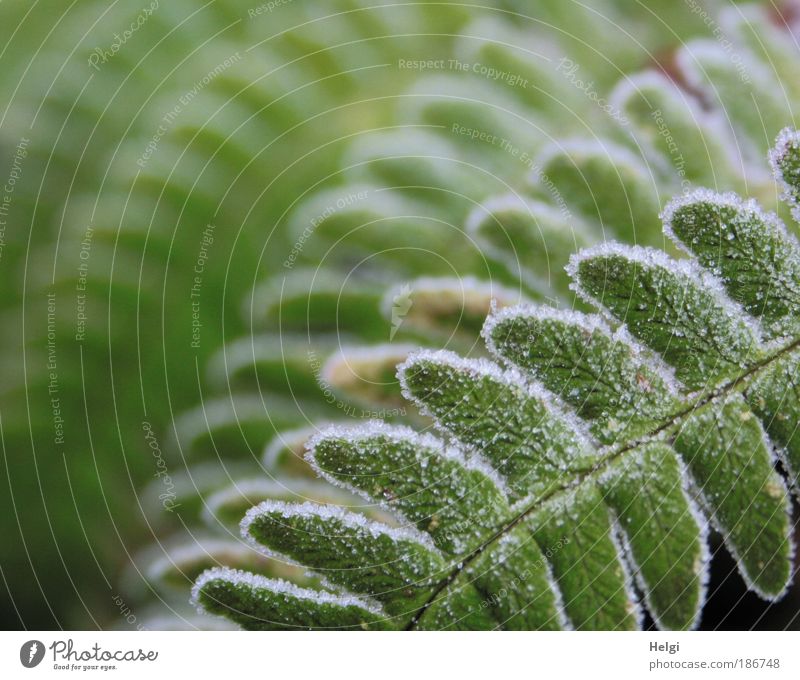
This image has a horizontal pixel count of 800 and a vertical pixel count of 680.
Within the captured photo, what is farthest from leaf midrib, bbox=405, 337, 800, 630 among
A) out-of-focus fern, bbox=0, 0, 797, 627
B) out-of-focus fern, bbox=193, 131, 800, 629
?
out-of-focus fern, bbox=0, 0, 797, 627

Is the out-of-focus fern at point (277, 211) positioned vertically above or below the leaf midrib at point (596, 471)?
above

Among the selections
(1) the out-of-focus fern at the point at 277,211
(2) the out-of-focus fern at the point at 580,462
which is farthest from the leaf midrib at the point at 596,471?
(1) the out-of-focus fern at the point at 277,211

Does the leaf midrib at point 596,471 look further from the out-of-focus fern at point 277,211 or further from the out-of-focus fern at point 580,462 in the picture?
the out-of-focus fern at point 277,211

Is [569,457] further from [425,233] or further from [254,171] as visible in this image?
[254,171]

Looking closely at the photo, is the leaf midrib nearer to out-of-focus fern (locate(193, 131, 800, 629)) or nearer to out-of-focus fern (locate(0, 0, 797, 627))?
out-of-focus fern (locate(193, 131, 800, 629))

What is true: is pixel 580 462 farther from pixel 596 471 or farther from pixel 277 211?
pixel 277 211

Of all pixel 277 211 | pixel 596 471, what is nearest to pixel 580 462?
pixel 596 471

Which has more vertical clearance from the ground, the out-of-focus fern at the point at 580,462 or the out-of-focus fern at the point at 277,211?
the out-of-focus fern at the point at 277,211
